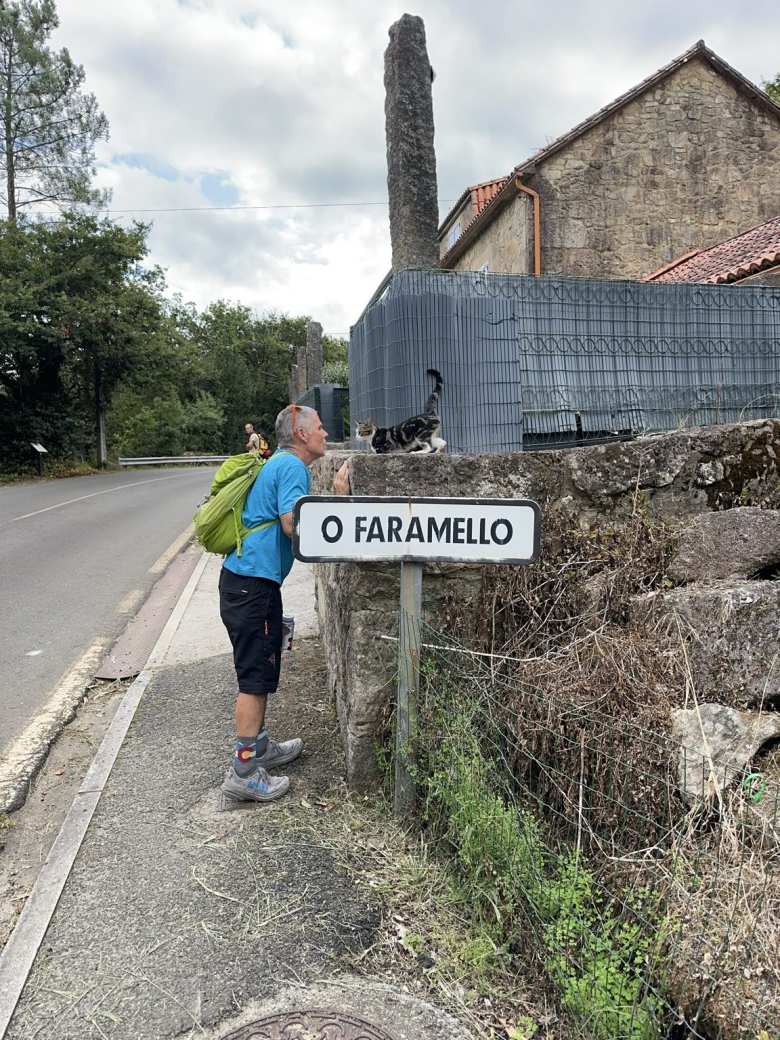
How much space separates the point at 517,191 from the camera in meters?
13.9

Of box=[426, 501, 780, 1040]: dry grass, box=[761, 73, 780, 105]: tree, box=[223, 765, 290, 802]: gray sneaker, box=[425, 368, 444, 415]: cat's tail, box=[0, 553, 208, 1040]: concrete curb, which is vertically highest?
box=[761, 73, 780, 105]: tree

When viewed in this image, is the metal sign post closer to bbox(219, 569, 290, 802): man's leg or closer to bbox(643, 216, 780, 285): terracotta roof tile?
bbox(219, 569, 290, 802): man's leg

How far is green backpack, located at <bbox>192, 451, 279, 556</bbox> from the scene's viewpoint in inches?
123

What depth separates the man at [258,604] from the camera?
10.2 ft

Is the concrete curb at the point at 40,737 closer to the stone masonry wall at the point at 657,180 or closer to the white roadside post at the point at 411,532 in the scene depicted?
the white roadside post at the point at 411,532

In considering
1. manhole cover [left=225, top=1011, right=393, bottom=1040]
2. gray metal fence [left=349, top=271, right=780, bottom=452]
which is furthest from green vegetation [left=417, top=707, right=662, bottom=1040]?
gray metal fence [left=349, top=271, right=780, bottom=452]

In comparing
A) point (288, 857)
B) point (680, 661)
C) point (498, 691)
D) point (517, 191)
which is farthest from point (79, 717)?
point (517, 191)

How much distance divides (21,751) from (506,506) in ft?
10.5

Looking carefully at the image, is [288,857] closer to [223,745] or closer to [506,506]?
[223,745]

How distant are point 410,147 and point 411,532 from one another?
13.0 ft

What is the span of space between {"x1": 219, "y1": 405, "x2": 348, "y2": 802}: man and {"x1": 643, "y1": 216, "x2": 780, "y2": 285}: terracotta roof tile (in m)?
7.60

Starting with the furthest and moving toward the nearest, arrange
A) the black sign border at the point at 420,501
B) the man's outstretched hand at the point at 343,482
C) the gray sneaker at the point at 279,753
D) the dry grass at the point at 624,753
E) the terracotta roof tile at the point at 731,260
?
the terracotta roof tile at the point at 731,260
the gray sneaker at the point at 279,753
the man's outstretched hand at the point at 343,482
the black sign border at the point at 420,501
the dry grass at the point at 624,753

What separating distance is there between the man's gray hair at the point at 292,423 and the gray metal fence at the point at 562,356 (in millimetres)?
1791

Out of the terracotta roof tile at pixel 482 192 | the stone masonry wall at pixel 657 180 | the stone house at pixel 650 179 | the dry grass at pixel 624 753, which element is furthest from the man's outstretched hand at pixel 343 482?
the terracotta roof tile at pixel 482 192
